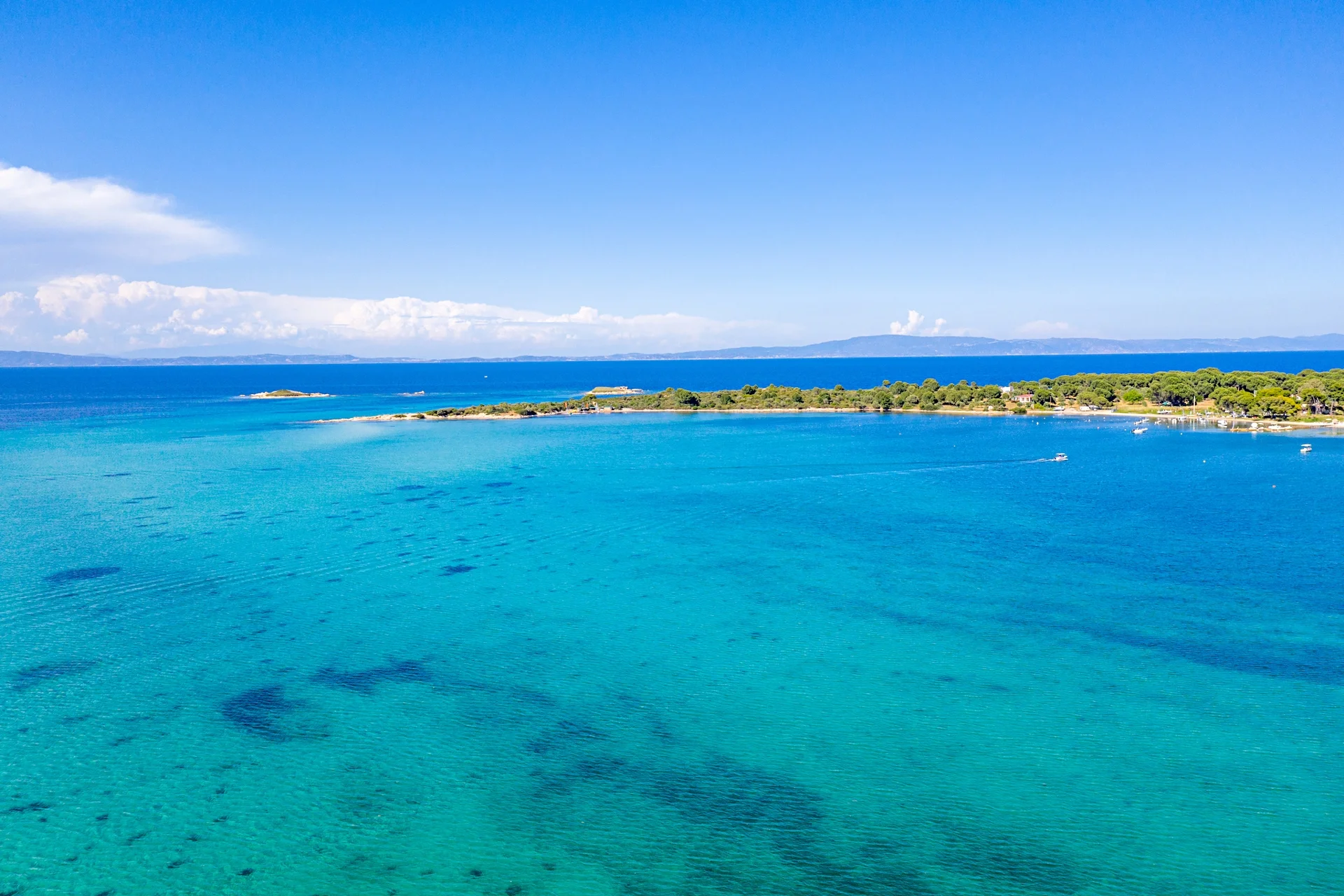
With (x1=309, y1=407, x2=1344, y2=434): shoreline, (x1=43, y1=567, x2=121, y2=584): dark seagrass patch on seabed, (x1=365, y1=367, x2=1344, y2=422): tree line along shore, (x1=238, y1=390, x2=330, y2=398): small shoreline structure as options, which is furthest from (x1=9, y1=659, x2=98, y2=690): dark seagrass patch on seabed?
(x1=238, y1=390, x2=330, y2=398): small shoreline structure

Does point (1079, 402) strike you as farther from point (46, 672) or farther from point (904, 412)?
point (46, 672)

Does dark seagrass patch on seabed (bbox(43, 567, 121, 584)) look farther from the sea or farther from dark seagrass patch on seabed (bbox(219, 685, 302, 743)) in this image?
dark seagrass patch on seabed (bbox(219, 685, 302, 743))

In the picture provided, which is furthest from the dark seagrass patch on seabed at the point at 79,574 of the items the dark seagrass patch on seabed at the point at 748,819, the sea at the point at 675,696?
the dark seagrass patch on seabed at the point at 748,819

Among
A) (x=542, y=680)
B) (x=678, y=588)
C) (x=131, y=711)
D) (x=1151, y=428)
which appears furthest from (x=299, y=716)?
(x=1151, y=428)

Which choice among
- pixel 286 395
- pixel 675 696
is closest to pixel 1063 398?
pixel 675 696

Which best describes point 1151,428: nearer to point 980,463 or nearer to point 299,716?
point 980,463
